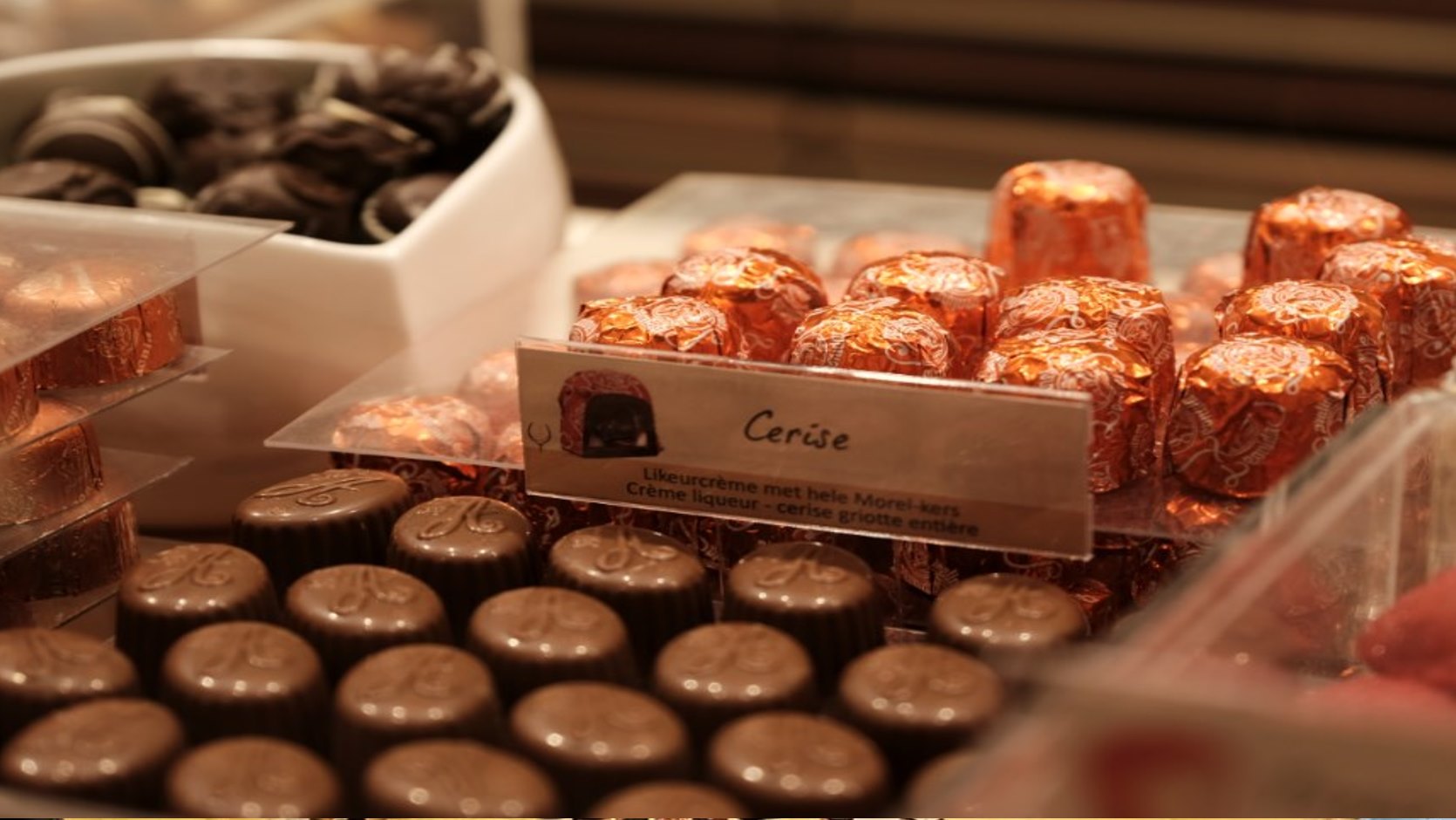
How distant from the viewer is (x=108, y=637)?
3.56 feet

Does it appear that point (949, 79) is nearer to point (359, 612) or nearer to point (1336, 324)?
point (1336, 324)

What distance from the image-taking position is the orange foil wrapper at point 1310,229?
1340 mm

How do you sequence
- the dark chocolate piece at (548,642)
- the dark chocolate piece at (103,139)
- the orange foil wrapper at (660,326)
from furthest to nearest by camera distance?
the dark chocolate piece at (103,139)
the orange foil wrapper at (660,326)
the dark chocolate piece at (548,642)

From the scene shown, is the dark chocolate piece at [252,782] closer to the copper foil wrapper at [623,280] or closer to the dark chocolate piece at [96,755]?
the dark chocolate piece at [96,755]

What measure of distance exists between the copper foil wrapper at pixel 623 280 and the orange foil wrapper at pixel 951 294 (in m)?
0.25

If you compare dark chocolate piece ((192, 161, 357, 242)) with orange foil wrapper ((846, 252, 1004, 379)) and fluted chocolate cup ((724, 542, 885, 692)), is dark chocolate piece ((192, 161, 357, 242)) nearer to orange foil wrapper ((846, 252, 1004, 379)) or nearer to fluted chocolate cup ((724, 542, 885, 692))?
orange foil wrapper ((846, 252, 1004, 379))

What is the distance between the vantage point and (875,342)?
1.13 meters

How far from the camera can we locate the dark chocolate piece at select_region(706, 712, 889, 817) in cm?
83

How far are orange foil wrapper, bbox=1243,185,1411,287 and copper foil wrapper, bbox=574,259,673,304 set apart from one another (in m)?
0.48

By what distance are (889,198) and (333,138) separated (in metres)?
0.58

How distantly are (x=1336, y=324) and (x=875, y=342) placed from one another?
0.99ft

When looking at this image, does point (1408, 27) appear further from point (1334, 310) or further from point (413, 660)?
point (413, 660)

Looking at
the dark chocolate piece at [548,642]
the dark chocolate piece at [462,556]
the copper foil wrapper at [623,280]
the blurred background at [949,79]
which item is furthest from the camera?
the blurred background at [949,79]

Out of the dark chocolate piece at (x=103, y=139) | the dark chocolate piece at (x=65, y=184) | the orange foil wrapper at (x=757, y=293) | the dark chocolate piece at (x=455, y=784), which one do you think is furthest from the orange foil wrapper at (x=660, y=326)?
the dark chocolate piece at (x=103, y=139)
